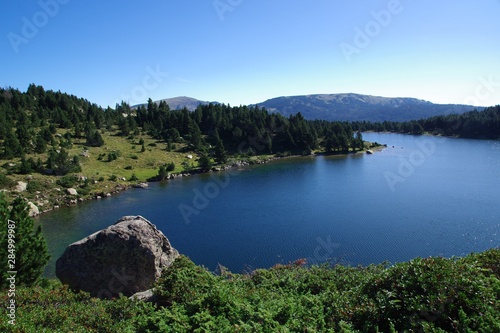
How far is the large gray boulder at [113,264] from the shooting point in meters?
16.6

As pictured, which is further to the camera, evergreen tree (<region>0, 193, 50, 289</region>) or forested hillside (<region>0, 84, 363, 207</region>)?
forested hillside (<region>0, 84, 363, 207</region>)

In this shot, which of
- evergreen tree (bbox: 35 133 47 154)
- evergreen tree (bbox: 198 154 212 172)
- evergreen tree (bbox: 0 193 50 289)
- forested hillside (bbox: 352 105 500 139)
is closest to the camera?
evergreen tree (bbox: 0 193 50 289)

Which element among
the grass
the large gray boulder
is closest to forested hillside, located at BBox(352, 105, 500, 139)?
the grass

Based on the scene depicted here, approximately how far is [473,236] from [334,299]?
111ft

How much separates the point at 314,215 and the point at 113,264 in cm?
3322

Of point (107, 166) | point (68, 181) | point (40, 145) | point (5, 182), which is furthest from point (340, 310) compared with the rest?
point (40, 145)

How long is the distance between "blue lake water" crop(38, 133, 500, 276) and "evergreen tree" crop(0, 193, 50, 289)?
1395 cm

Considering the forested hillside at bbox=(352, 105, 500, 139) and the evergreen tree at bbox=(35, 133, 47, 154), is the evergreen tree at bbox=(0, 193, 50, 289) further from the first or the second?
the forested hillside at bbox=(352, 105, 500, 139)

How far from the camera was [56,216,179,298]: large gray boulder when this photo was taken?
16641 millimetres

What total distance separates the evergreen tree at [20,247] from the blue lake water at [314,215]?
549 inches

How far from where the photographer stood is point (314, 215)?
45.3 metres

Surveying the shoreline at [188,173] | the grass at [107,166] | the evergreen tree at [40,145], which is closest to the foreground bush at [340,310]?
the shoreline at [188,173]

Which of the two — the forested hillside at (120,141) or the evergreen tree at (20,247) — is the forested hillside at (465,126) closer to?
the forested hillside at (120,141)

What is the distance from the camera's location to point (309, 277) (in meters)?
15.2
